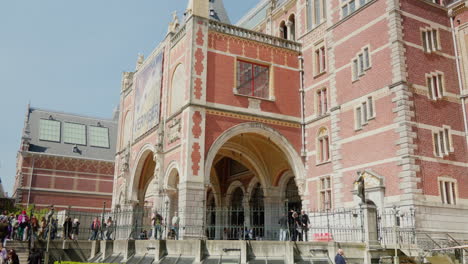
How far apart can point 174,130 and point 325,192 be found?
8842 mm

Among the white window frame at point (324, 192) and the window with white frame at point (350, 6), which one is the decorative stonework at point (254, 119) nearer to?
the white window frame at point (324, 192)

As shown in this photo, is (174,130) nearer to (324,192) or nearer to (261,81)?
(261,81)

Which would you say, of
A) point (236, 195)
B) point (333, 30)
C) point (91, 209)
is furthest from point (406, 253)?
point (91, 209)

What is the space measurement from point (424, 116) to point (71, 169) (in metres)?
38.2

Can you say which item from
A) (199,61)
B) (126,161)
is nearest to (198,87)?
(199,61)

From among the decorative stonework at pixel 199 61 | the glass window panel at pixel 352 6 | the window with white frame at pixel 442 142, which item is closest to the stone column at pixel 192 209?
the decorative stonework at pixel 199 61

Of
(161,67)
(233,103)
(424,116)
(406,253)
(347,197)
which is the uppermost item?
(161,67)

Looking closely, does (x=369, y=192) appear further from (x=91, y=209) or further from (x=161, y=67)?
(x=91, y=209)

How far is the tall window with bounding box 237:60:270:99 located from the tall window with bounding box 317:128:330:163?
149 inches

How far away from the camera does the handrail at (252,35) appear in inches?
945

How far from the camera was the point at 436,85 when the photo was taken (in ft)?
68.0

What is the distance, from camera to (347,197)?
21.4 meters

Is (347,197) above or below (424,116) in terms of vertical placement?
below

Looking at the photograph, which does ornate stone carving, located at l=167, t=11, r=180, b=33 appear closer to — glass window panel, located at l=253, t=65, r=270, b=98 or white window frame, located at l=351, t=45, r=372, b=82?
glass window panel, located at l=253, t=65, r=270, b=98
